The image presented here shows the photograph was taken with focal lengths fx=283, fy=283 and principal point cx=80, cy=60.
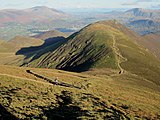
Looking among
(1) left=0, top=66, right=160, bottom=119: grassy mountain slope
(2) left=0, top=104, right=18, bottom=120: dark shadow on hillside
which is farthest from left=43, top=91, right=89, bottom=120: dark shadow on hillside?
(2) left=0, top=104, right=18, bottom=120: dark shadow on hillside

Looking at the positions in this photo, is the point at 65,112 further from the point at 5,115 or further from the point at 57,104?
the point at 5,115

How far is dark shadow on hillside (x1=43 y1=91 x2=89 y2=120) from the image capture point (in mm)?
42250

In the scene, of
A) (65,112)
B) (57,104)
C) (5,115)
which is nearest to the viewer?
(5,115)

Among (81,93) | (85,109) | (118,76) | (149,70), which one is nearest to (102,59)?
(149,70)

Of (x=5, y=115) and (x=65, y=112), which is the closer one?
(x=5, y=115)

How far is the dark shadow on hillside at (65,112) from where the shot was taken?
42.2 m

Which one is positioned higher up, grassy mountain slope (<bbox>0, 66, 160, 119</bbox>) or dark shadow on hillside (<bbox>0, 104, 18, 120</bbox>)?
dark shadow on hillside (<bbox>0, 104, 18, 120</bbox>)

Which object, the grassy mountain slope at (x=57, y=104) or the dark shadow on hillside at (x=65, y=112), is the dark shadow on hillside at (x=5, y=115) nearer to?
the grassy mountain slope at (x=57, y=104)

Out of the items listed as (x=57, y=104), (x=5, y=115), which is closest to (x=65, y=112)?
(x=57, y=104)

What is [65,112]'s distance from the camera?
4441 centimetres

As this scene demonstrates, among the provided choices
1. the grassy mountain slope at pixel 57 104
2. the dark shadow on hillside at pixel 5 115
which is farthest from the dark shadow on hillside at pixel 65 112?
the dark shadow on hillside at pixel 5 115

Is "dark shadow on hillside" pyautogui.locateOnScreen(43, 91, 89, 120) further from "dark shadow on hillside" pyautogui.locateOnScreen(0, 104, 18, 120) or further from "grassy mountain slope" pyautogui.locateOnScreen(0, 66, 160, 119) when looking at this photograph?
"dark shadow on hillside" pyautogui.locateOnScreen(0, 104, 18, 120)

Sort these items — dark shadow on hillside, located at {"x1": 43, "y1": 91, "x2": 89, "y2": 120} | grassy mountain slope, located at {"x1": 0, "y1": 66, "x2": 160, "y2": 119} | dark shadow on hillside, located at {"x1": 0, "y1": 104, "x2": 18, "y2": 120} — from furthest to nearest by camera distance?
grassy mountain slope, located at {"x1": 0, "y1": 66, "x2": 160, "y2": 119}
dark shadow on hillside, located at {"x1": 43, "y1": 91, "x2": 89, "y2": 120}
dark shadow on hillside, located at {"x1": 0, "y1": 104, "x2": 18, "y2": 120}

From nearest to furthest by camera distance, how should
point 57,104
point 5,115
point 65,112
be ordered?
point 5,115 < point 65,112 < point 57,104
